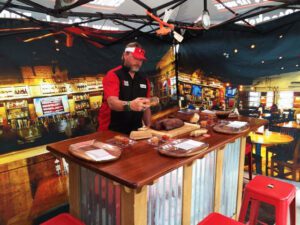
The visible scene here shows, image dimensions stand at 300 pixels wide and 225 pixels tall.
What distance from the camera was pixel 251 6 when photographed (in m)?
3.26

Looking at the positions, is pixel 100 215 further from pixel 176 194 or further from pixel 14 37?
pixel 14 37

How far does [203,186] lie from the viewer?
191cm

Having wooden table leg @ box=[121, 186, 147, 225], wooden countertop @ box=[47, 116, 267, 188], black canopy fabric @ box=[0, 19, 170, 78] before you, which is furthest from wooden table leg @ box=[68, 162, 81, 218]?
black canopy fabric @ box=[0, 19, 170, 78]

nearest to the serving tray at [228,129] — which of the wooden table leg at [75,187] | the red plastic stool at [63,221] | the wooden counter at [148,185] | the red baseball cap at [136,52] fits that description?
the wooden counter at [148,185]

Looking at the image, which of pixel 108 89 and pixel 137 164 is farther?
pixel 108 89

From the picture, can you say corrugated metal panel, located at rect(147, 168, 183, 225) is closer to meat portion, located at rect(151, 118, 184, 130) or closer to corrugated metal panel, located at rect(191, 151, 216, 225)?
corrugated metal panel, located at rect(191, 151, 216, 225)

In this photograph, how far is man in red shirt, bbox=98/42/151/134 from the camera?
7.53 ft

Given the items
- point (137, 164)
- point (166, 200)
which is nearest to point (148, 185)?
point (137, 164)

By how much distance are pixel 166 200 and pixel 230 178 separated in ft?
3.09

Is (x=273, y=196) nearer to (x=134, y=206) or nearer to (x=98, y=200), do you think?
(x=134, y=206)

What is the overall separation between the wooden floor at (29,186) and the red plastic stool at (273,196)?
2215mm

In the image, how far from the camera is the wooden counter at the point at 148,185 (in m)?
1.30

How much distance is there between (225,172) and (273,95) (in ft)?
6.13

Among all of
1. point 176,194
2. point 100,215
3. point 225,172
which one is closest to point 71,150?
point 100,215
